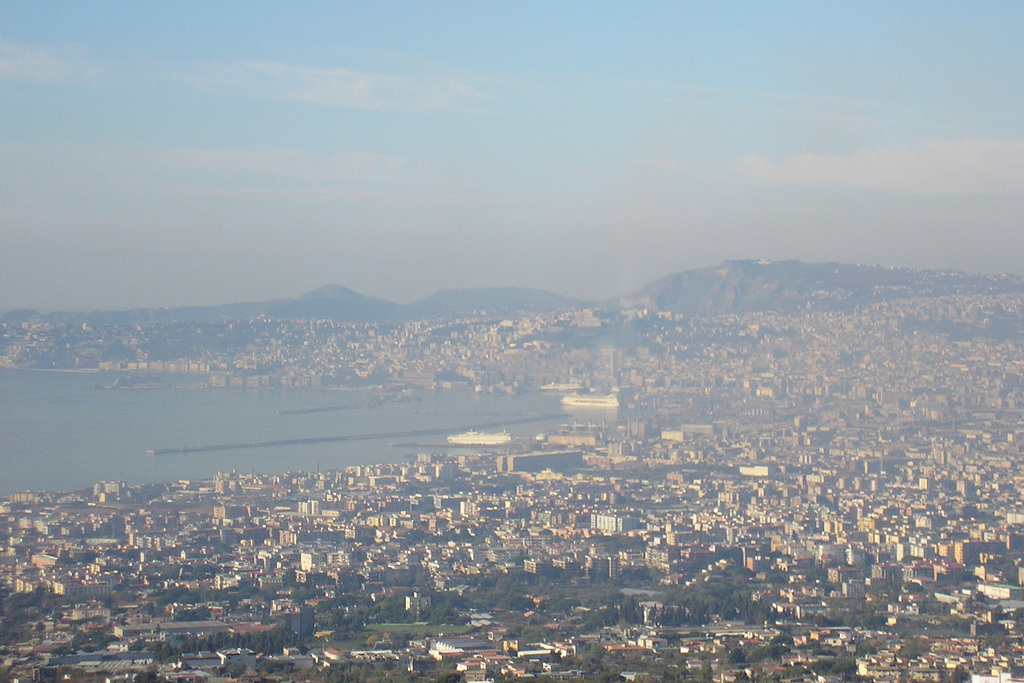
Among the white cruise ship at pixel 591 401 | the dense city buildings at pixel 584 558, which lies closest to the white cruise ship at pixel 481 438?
the dense city buildings at pixel 584 558

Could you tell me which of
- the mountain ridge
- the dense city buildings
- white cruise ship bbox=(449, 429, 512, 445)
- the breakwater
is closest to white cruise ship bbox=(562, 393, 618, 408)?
the breakwater

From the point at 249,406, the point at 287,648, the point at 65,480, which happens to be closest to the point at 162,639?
the point at 287,648

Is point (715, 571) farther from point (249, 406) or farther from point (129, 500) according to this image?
point (249, 406)

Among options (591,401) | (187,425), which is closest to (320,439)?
(187,425)

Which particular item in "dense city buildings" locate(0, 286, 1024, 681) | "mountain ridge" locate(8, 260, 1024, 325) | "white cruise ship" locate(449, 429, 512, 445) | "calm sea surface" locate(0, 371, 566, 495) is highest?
"mountain ridge" locate(8, 260, 1024, 325)

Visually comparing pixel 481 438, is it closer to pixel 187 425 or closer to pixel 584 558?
pixel 187 425

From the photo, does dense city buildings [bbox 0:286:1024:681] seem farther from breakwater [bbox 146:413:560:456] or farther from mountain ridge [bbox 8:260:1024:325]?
mountain ridge [bbox 8:260:1024:325]

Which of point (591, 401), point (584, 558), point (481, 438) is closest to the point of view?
point (584, 558)
